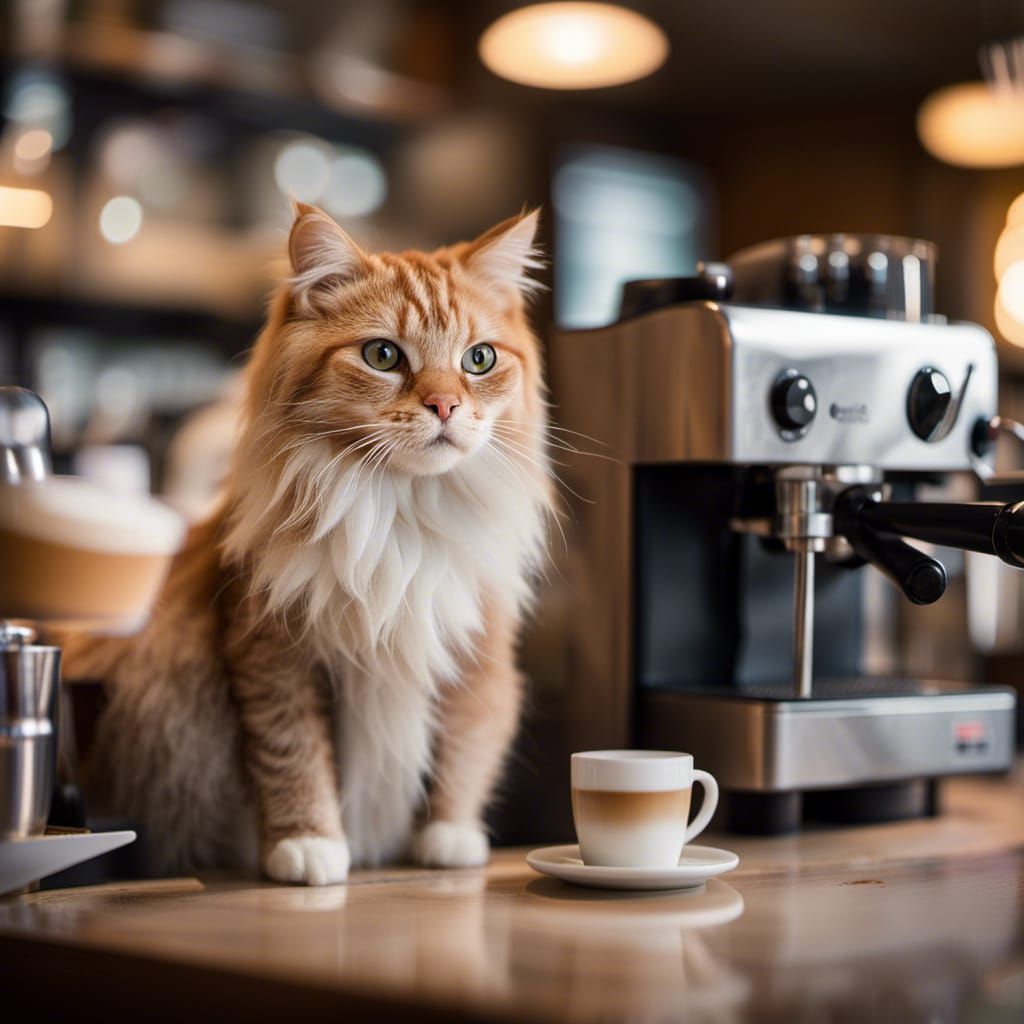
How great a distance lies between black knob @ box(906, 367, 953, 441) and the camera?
4.10 feet

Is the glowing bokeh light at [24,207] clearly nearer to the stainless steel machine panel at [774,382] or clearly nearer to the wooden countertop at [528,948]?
the stainless steel machine panel at [774,382]

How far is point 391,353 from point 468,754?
0.35 meters

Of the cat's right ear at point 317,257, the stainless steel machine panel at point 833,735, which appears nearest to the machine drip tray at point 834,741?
the stainless steel machine panel at point 833,735

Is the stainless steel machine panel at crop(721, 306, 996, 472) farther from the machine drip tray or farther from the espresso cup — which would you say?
the espresso cup

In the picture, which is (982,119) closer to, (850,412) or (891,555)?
(850,412)

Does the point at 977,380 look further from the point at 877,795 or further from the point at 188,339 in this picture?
the point at 188,339

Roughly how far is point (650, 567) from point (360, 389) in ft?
1.36

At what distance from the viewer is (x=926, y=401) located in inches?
49.3

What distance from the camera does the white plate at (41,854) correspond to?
2.95 feet

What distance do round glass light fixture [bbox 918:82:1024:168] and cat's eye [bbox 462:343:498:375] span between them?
9.58ft

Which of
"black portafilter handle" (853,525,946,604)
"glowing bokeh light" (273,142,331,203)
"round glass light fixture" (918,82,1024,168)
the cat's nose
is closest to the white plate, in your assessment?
the cat's nose

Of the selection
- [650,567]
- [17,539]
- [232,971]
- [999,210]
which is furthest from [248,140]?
[232,971]

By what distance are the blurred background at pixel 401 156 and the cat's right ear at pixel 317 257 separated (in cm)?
188

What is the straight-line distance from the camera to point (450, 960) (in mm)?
736
